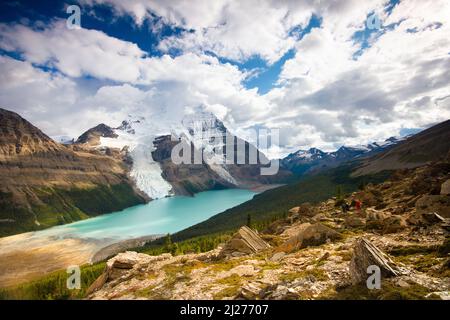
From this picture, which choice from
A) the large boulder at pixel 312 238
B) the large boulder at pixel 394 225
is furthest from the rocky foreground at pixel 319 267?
the large boulder at pixel 394 225

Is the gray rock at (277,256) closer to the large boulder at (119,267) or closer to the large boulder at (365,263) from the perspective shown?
the large boulder at (365,263)

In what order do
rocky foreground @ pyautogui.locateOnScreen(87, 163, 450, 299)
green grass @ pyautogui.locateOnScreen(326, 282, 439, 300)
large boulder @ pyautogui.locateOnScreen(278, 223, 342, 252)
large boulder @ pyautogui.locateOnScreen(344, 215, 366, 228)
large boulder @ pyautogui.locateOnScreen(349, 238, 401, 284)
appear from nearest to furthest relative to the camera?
green grass @ pyautogui.locateOnScreen(326, 282, 439, 300)
rocky foreground @ pyautogui.locateOnScreen(87, 163, 450, 299)
large boulder @ pyautogui.locateOnScreen(349, 238, 401, 284)
large boulder @ pyautogui.locateOnScreen(278, 223, 342, 252)
large boulder @ pyautogui.locateOnScreen(344, 215, 366, 228)

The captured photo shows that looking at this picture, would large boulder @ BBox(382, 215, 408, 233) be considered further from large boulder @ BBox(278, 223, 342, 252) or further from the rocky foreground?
large boulder @ BBox(278, 223, 342, 252)

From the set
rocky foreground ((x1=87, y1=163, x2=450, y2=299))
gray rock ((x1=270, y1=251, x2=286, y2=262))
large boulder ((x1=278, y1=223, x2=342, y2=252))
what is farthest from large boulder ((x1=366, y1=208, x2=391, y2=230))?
gray rock ((x1=270, y1=251, x2=286, y2=262))

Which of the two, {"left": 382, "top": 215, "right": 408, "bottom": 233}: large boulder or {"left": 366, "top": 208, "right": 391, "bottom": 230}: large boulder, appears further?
{"left": 366, "top": 208, "right": 391, "bottom": 230}: large boulder

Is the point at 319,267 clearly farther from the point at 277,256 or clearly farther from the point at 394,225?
the point at 394,225
